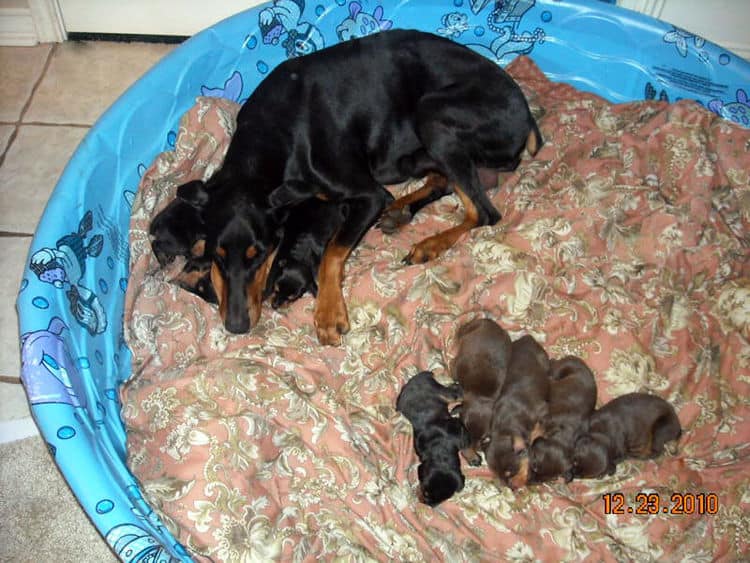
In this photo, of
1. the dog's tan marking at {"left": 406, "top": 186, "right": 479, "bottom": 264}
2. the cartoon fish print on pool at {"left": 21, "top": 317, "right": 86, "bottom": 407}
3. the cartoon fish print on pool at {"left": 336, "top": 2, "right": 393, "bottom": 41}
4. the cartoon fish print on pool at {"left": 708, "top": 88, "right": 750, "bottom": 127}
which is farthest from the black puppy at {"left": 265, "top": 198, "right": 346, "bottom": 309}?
the cartoon fish print on pool at {"left": 708, "top": 88, "right": 750, "bottom": 127}

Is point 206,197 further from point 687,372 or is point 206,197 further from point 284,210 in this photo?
point 687,372

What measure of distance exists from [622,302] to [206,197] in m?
1.80

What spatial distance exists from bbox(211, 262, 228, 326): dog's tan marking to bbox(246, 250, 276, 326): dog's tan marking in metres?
0.10

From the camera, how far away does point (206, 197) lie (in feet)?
8.98

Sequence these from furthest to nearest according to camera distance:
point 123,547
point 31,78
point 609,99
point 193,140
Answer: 1. point 31,78
2. point 609,99
3. point 193,140
4. point 123,547

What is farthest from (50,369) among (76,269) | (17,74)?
(17,74)

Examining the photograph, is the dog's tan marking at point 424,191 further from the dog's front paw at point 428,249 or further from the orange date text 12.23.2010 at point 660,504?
the orange date text 12.23.2010 at point 660,504

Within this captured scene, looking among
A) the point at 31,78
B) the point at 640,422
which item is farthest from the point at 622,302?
the point at 31,78

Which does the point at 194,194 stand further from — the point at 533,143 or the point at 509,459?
the point at 533,143

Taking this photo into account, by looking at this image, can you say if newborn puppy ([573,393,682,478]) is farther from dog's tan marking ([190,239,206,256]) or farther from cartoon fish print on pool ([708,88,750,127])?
cartoon fish print on pool ([708,88,750,127])

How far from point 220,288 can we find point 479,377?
110 centimetres

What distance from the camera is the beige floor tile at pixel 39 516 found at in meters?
2.52

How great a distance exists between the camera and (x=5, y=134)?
3936mm

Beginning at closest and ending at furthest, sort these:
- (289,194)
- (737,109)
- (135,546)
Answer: (135,546) → (289,194) → (737,109)
